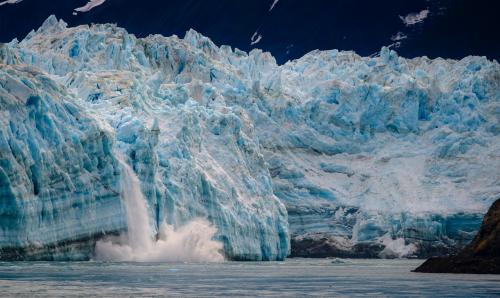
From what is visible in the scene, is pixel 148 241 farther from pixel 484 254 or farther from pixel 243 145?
pixel 484 254

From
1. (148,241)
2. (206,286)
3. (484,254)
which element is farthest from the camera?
(148,241)

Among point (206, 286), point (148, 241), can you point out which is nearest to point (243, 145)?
point (148, 241)

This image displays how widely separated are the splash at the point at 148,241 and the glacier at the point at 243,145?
658 mm

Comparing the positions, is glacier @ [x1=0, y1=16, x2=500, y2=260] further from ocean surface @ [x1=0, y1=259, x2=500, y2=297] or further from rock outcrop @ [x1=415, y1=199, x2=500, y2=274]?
rock outcrop @ [x1=415, y1=199, x2=500, y2=274]

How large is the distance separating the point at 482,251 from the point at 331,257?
1583 inches

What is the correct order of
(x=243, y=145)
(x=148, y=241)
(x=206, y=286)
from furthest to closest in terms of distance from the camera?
1. (x=243, y=145)
2. (x=148, y=241)
3. (x=206, y=286)

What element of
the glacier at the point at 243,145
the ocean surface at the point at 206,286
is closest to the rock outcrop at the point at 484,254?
the ocean surface at the point at 206,286

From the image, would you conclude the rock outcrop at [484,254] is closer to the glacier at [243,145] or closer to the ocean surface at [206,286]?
the ocean surface at [206,286]

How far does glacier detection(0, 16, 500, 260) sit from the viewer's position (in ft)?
151

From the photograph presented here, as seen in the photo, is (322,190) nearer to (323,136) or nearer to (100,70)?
(323,136)

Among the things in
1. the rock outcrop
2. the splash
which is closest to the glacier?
the splash

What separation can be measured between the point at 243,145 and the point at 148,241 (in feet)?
49.2

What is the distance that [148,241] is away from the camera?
167 ft

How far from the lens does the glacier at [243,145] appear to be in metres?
46.1
